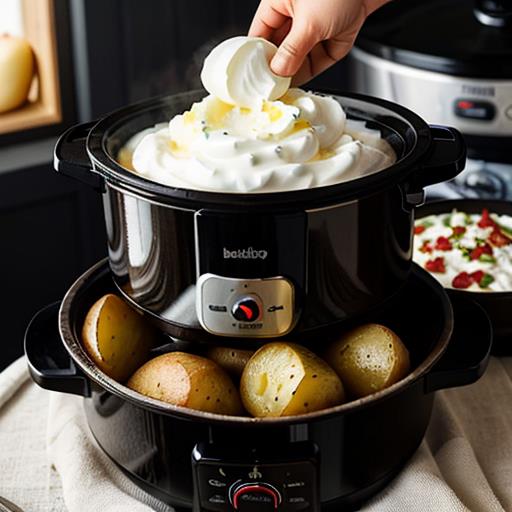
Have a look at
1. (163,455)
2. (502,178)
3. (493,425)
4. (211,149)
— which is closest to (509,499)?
(493,425)

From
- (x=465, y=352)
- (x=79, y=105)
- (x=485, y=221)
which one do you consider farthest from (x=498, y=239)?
(x=79, y=105)

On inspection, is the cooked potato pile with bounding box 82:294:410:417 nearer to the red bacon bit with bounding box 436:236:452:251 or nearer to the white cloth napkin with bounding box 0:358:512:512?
the white cloth napkin with bounding box 0:358:512:512

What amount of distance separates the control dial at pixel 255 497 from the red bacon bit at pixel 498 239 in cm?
67

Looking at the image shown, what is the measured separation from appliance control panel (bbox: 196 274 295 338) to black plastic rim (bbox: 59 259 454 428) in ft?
0.32

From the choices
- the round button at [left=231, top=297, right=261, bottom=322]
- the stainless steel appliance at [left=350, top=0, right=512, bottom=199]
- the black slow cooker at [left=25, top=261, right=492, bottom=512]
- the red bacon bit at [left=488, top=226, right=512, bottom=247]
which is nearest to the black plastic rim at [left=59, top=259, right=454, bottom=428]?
the black slow cooker at [left=25, top=261, right=492, bottom=512]

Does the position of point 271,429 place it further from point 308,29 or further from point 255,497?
point 308,29

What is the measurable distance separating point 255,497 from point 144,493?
184mm

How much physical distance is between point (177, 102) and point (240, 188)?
0.29 metres

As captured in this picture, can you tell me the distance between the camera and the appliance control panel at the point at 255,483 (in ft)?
3.28

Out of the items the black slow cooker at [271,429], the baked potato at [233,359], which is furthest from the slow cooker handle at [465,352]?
the baked potato at [233,359]

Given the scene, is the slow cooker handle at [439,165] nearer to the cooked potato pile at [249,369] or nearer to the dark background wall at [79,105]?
the cooked potato pile at [249,369]

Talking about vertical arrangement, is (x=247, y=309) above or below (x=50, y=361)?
above

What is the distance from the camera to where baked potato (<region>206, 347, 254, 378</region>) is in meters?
1.12

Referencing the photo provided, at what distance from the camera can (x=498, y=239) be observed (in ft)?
5.04
